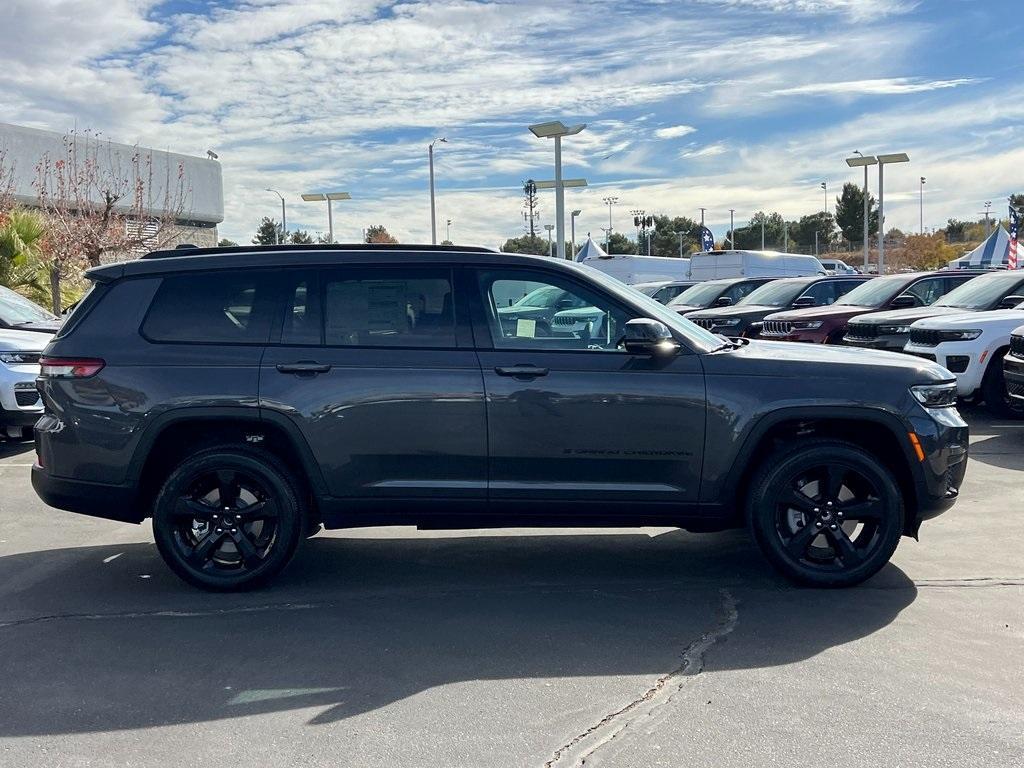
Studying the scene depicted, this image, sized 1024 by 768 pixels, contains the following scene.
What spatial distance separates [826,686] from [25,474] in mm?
7505

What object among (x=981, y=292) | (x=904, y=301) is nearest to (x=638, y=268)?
(x=904, y=301)

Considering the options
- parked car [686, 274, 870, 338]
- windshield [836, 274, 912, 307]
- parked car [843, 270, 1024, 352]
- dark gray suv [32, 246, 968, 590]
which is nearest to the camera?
dark gray suv [32, 246, 968, 590]

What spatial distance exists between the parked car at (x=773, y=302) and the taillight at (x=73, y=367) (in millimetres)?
12491

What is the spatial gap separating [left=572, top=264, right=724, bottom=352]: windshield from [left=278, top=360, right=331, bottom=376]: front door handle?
149cm

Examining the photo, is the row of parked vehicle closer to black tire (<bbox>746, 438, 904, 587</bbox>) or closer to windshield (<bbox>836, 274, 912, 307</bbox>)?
windshield (<bbox>836, 274, 912, 307</bbox>)

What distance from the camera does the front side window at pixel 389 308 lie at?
5.29m

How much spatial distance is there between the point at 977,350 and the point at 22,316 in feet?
34.7

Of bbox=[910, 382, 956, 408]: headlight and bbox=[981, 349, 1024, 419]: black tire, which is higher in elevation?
bbox=[910, 382, 956, 408]: headlight

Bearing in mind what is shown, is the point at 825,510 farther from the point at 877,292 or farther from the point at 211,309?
the point at 877,292

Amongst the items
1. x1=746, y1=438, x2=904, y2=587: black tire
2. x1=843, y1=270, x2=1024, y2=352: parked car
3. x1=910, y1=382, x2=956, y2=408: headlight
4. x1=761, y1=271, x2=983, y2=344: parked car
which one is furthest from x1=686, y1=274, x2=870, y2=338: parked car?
x1=746, y1=438, x2=904, y2=587: black tire

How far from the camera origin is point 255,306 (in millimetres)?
5383

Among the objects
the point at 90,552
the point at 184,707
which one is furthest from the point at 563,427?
the point at 90,552

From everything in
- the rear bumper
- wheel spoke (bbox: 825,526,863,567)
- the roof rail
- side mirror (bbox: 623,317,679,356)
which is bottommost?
wheel spoke (bbox: 825,526,863,567)

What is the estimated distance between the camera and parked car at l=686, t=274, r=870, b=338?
1670 cm
